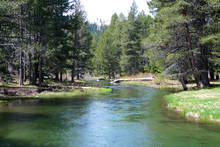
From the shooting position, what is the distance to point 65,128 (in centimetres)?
1237

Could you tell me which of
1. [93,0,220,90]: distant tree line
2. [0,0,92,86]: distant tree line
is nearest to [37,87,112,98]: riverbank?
[0,0,92,86]: distant tree line

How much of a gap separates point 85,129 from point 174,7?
55.3ft

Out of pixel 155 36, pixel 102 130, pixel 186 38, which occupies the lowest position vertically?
pixel 102 130

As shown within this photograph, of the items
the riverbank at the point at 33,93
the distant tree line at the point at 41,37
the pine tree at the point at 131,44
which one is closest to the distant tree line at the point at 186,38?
the riverbank at the point at 33,93

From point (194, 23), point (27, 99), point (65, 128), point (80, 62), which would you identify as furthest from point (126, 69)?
point (65, 128)

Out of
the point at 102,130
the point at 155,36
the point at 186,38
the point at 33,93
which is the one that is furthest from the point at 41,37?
the point at 102,130

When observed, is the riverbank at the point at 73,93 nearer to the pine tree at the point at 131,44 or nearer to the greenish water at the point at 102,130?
the greenish water at the point at 102,130

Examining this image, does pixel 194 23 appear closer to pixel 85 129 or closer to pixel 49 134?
pixel 85 129

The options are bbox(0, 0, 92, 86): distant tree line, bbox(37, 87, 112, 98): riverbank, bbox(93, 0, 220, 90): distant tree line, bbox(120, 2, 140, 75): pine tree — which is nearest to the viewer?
bbox(0, 0, 92, 86): distant tree line

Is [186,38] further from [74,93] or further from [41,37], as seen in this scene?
[41,37]

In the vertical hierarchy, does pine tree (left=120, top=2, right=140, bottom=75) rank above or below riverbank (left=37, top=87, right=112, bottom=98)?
above

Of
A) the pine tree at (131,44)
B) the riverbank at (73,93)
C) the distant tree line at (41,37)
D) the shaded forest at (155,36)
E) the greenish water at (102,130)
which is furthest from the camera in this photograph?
the pine tree at (131,44)

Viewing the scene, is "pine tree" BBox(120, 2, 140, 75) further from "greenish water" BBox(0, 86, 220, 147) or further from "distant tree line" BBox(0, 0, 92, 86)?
"greenish water" BBox(0, 86, 220, 147)

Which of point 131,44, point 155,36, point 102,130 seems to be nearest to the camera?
point 102,130
